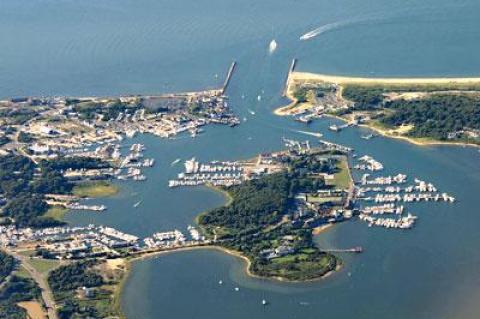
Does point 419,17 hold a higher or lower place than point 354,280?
higher

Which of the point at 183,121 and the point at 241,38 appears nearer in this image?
the point at 183,121

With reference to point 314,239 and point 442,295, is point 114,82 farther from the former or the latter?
point 442,295

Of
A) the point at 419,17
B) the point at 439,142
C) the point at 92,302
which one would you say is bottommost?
the point at 92,302

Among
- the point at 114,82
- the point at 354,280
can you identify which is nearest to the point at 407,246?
the point at 354,280

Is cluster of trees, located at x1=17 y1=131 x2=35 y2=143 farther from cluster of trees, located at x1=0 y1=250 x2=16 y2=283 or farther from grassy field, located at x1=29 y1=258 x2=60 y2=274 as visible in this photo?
grassy field, located at x1=29 y1=258 x2=60 y2=274

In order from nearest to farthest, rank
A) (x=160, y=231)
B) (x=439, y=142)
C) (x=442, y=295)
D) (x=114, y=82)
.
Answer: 1. (x=442, y=295)
2. (x=160, y=231)
3. (x=439, y=142)
4. (x=114, y=82)

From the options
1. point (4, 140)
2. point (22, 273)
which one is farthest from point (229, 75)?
point (22, 273)
